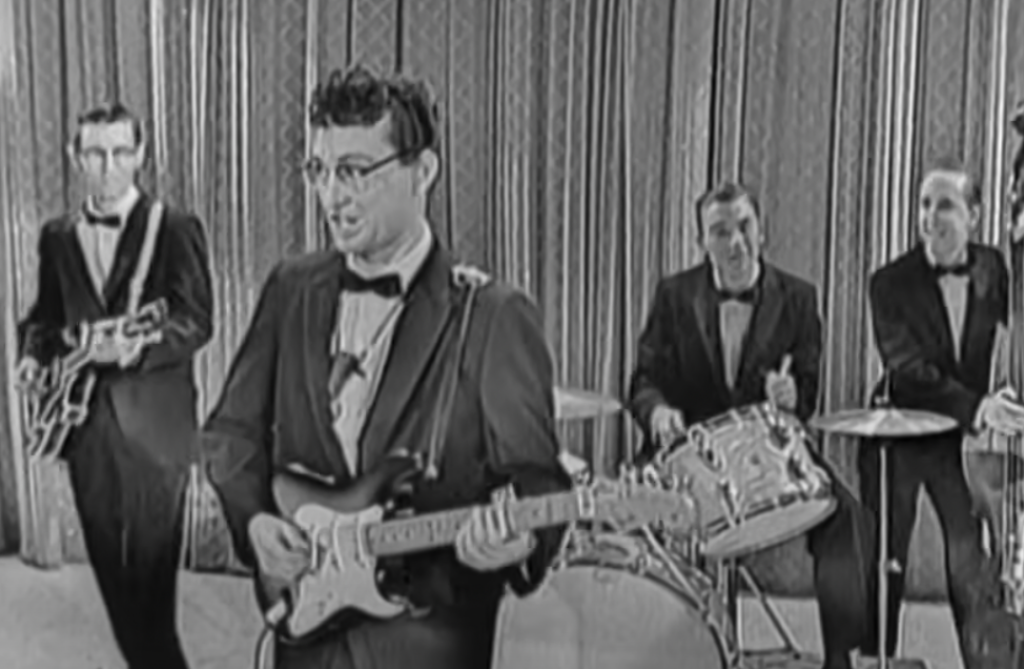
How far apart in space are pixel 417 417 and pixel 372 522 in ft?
0.46

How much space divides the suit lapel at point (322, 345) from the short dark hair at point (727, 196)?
44cm

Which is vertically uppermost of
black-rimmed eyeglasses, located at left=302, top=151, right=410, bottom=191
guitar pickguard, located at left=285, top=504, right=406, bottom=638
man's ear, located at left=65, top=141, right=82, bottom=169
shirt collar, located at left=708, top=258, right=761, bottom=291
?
man's ear, located at left=65, top=141, right=82, bottom=169

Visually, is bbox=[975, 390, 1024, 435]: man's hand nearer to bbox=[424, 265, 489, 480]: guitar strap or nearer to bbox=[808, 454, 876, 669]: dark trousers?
bbox=[808, 454, 876, 669]: dark trousers

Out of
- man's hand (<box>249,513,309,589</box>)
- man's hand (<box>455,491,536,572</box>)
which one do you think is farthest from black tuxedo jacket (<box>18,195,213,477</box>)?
man's hand (<box>455,491,536,572</box>)

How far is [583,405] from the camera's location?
1752 mm

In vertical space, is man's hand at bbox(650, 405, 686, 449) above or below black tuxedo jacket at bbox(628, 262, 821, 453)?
below

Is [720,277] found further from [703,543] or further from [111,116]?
[111,116]

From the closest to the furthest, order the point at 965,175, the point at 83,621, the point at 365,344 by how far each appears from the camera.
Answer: the point at 965,175, the point at 365,344, the point at 83,621

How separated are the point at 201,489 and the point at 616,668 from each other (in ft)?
1.83

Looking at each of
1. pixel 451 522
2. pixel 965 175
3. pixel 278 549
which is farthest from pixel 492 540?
pixel 965 175

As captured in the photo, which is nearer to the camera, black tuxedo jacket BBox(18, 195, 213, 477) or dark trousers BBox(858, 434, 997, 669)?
dark trousers BBox(858, 434, 997, 669)

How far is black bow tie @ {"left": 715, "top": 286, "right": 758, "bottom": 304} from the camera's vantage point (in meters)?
1.75

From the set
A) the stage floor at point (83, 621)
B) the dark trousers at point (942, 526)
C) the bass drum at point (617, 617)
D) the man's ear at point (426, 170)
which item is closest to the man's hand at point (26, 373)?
the stage floor at point (83, 621)

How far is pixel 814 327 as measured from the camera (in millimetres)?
1731
